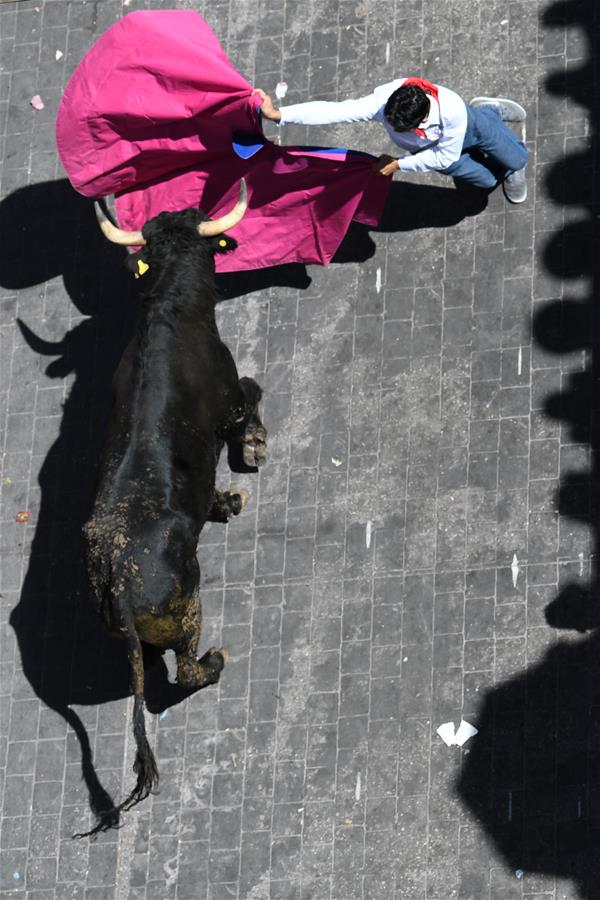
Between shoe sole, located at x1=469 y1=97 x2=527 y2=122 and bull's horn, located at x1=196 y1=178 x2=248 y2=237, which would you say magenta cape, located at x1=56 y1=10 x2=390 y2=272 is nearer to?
bull's horn, located at x1=196 y1=178 x2=248 y2=237

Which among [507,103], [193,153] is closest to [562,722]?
[507,103]

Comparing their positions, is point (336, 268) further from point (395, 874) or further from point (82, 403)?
point (395, 874)

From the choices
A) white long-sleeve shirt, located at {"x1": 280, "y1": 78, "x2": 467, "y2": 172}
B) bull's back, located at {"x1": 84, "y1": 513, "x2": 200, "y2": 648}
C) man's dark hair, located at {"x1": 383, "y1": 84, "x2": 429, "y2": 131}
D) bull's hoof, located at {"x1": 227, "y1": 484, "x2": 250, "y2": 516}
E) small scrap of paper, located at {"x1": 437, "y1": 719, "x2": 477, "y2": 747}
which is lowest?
small scrap of paper, located at {"x1": 437, "y1": 719, "x2": 477, "y2": 747}

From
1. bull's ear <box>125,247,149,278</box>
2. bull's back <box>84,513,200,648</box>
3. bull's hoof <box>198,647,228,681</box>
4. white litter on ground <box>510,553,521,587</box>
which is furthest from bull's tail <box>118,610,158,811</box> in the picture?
white litter on ground <box>510,553,521,587</box>

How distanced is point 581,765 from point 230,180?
5774 millimetres

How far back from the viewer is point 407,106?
13.6 meters

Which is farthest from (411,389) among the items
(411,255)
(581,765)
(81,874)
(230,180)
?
(81,874)

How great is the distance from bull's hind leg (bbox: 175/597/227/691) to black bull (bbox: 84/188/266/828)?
0.01m

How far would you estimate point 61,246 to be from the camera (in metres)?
16.3

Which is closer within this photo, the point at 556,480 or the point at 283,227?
the point at 556,480

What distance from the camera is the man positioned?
13.8m

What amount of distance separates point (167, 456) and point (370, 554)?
2.12 m

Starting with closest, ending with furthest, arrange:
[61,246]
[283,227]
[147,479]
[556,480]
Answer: [147,479] → [556,480] → [283,227] → [61,246]

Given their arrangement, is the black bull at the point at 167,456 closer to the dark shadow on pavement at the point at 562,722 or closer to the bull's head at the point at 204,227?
the bull's head at the point at 204,227
